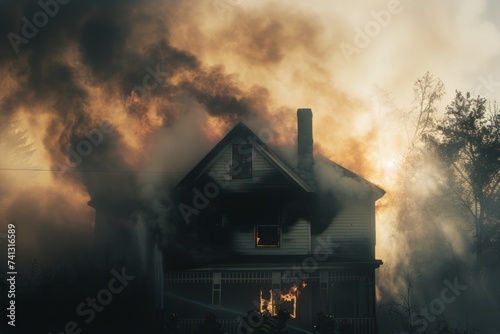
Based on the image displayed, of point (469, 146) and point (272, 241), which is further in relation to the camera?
point (469, 146)

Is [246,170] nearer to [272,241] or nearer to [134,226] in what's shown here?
[272,241]

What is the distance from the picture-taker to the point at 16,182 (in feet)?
143

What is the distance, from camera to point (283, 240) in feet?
84.6

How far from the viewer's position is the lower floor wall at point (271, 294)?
24797 mm

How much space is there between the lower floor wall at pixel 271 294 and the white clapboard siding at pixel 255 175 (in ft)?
12.6

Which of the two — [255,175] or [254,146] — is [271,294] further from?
[254,146]

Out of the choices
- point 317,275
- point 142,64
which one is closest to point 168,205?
point 317,275

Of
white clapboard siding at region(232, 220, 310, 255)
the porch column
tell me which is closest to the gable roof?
white clapboard siding at region(232, 220, 310, 255)

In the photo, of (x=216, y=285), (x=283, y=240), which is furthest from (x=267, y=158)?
(x=216, y=285)

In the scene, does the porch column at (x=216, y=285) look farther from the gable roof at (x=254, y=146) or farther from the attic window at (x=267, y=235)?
the gable roof at (x=254, y=146)

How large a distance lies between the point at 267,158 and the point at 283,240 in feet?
12.4

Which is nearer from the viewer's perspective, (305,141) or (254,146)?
(254,146)

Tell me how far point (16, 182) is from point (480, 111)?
3334 centimetres

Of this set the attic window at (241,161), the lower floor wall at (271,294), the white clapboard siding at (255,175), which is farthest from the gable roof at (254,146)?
the lower floor wall at (271,294)
